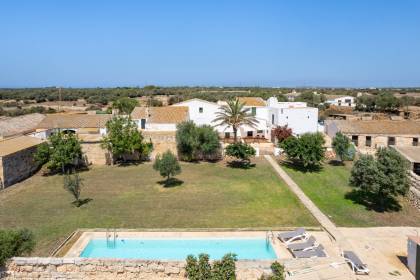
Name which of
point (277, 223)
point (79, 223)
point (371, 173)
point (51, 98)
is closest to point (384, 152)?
point (371, 173)

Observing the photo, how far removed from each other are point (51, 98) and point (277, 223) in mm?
103261

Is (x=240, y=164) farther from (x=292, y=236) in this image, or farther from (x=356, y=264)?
(x=356, y=264)

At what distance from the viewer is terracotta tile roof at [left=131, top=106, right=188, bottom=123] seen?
152 ft

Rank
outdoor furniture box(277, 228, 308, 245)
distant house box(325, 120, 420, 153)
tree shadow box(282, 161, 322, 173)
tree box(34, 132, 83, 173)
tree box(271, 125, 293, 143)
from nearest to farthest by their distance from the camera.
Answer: outdoor furniture box(277, 228, 308, 245) → tree box(34, 132, 83, 173) → tree shadow box(282, 161, 322, 173) → tree box(271, 125, 293, 143) → distant house box(325, 120, 420, 153)

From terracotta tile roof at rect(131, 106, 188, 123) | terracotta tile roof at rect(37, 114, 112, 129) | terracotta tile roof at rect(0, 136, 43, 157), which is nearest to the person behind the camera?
terracotta tile roof at rect(0, 136, 43, 157)

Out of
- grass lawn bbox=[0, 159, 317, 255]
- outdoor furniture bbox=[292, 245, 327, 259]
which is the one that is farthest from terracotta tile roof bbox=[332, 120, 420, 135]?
outdoor furniture bbox=[292, 245, 327, 259]

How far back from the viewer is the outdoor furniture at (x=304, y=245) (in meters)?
16.6

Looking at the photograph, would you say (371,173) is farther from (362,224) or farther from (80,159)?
(80,159)

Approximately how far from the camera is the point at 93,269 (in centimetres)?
1458

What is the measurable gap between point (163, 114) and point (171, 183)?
20.8 m

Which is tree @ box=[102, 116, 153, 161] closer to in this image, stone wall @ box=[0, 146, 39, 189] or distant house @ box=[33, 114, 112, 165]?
stone wall @ box=[0, 146, 39, 189]

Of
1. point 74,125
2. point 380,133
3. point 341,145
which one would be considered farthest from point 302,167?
point 74,125

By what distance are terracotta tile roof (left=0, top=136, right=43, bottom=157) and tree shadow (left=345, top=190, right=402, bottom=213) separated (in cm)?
2743

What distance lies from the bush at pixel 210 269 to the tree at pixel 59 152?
21.8 meters
